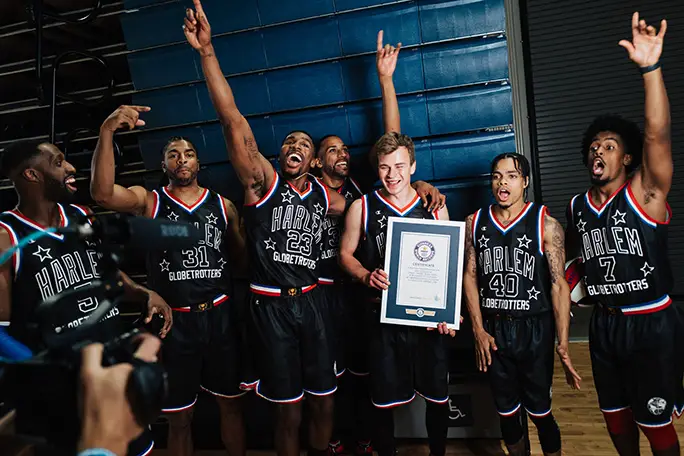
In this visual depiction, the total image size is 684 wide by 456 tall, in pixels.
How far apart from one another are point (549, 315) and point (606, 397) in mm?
458

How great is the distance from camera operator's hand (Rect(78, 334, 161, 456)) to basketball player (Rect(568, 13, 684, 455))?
225cm

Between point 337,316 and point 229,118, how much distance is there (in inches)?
50.5

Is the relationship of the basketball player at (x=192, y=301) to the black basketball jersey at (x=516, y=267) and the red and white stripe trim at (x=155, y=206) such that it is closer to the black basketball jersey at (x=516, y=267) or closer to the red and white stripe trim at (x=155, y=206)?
the red and white stripe trim at (x=155, y=206)

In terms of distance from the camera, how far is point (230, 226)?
2.93 metres

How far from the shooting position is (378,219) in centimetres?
268

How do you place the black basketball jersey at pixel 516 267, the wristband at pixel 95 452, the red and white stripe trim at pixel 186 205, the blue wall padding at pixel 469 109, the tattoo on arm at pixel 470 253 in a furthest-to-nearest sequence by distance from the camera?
the blue wall padding at pixel 469 109 → the red and white stripe trim at pixel 186 205 → the tattoo on arm at pixel 470 253 → the black basketball jersey at pixel 516 267 → the wristband at pixel 95 452

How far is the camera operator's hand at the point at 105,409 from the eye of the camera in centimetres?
81

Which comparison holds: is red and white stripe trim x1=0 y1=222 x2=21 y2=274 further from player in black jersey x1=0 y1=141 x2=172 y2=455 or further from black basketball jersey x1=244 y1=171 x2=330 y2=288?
black basketball jersey x1=244 y1=171 x2=330 y2=288

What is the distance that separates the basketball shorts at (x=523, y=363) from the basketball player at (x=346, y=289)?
2.48ft

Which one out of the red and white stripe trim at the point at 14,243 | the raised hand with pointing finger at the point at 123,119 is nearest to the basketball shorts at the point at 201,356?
the red and white stripe trim at the point at 14,243

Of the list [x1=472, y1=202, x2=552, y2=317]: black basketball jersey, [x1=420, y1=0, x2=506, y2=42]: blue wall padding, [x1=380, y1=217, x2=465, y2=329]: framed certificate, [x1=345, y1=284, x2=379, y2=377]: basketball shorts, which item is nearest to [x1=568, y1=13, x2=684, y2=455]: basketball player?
[x1=472, y1=202, x2=552, y2=317]: black basketball jersey

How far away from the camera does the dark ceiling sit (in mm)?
3918

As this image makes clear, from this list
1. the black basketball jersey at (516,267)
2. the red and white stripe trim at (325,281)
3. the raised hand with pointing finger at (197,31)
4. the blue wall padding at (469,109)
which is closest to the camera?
the raised hand with pointing finger at (197,31)

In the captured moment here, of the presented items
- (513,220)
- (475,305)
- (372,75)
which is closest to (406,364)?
(475,305)
